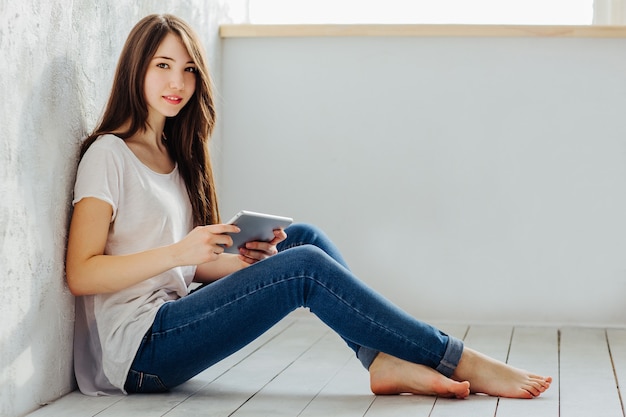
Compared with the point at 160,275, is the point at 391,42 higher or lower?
higher

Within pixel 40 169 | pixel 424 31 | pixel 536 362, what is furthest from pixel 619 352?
pixel 40 169

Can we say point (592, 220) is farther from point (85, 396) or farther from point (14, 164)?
point (14, 164)

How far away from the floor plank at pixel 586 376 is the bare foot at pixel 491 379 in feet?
0.22

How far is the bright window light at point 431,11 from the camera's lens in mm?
3062

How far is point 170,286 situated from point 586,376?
94 cm

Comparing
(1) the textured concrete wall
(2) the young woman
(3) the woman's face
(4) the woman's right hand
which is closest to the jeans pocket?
(2) the young woman

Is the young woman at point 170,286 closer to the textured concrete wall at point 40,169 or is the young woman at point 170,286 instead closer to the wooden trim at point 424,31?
the textured concrete wall at point 40,169

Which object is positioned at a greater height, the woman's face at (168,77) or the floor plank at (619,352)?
the woman's face at (168,77)

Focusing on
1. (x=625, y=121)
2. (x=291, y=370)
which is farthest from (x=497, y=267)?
(x=291, y=370)

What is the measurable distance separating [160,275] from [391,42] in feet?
4.22

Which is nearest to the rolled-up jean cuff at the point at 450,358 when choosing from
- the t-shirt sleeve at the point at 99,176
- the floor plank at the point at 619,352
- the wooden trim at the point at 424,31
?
the floor plank at the point at 619,352

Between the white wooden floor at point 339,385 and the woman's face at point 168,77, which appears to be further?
the woman's face at point 168,77

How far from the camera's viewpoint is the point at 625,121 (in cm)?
279

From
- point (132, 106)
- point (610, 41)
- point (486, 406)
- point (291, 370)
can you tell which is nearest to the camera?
point (486, 406)
